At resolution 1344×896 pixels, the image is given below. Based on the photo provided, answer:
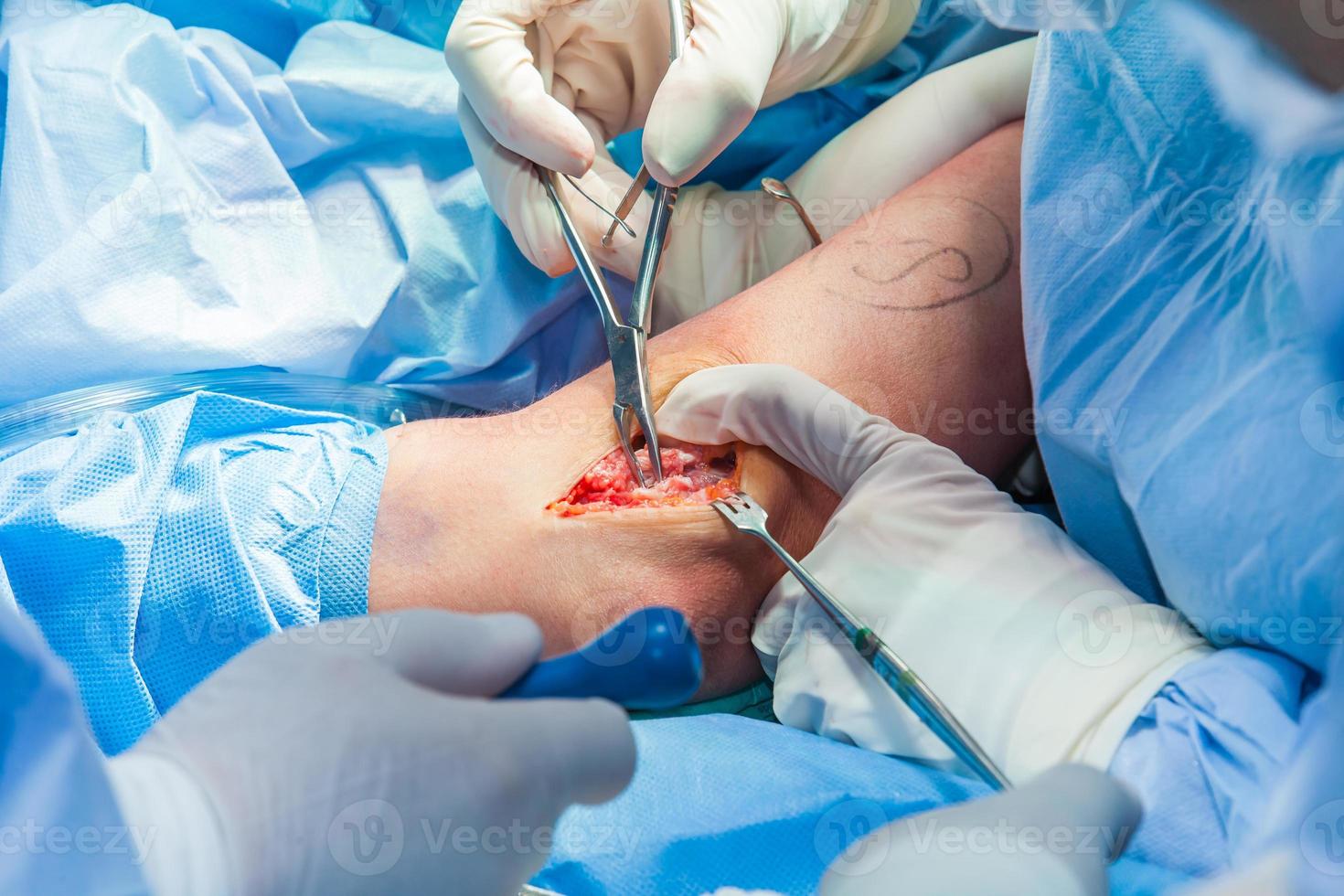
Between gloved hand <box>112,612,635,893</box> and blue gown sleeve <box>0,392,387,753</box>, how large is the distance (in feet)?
1.52

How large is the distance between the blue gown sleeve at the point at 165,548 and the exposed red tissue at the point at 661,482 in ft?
1.02

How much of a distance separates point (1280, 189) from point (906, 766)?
2.40 ft

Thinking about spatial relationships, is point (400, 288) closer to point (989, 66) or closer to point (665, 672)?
point (665, 672)

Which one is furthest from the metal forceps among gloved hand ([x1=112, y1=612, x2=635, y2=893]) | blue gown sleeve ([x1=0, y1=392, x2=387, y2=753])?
gloved hand ([x1=112, y1=612, x2=635, y2=893])

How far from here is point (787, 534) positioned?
1.34 m

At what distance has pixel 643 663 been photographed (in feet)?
4.11

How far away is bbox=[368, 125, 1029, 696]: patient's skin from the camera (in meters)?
1.32

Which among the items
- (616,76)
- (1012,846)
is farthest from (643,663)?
(616,76)

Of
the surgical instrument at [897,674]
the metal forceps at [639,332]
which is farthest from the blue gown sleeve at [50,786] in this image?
the metal forceps at [639,332]

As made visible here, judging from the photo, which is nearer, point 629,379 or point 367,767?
point 367,767

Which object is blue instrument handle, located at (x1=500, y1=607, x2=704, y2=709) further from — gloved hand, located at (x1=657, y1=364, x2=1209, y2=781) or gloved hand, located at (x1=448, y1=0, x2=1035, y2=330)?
gloved hand, located at (x1=448, y1=0, x2=1035, y2=330)

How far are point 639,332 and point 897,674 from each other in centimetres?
64

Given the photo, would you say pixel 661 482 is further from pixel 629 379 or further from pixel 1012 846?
pixel 1012 846

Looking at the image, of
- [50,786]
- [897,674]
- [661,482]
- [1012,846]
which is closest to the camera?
[50,786]
